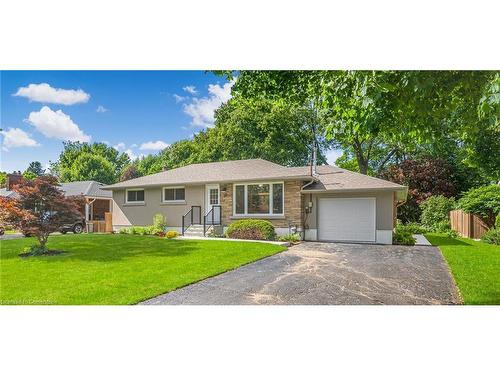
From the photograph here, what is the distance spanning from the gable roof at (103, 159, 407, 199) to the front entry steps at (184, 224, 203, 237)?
1.17 m

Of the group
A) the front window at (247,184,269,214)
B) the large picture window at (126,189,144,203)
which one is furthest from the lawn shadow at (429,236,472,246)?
the large picture window at (126,189,144,203)

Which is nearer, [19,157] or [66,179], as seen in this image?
[19,157]

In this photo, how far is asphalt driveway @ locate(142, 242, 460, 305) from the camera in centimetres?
442

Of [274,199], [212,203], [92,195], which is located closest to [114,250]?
[92,195]

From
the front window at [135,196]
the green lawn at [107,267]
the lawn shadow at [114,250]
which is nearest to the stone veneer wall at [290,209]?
the front window at [135,196]

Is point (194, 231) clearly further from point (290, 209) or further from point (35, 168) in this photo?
point (35, 168)

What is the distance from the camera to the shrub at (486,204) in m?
10.2

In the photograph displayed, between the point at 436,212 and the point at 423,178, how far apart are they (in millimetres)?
1590

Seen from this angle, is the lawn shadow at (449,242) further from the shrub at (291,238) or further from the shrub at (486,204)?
the shrub at (291,238)

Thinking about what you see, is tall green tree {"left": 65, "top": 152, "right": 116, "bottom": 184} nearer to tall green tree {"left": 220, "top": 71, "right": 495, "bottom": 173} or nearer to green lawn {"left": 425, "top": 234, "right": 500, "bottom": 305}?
tall green tree {"left": 220, "top": 71, "right": 495, "bottom": 173}
